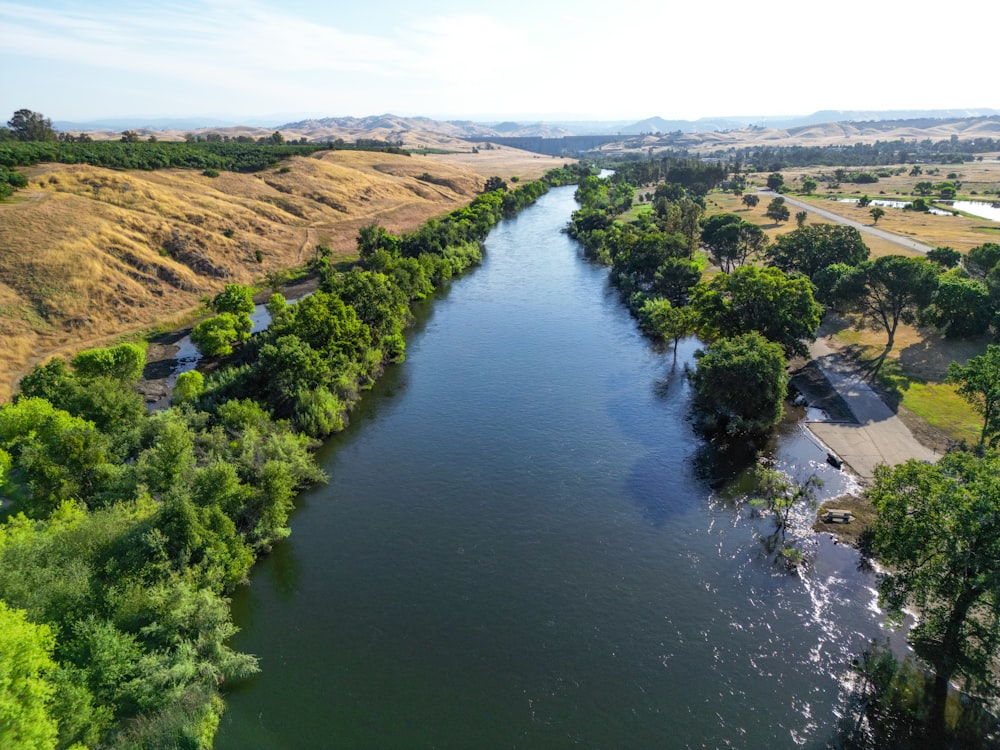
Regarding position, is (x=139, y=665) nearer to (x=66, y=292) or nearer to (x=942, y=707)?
(x=942, y=707)

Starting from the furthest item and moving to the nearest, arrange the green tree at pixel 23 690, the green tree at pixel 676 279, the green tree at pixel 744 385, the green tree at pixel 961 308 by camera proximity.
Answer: the green tree at pixel 676 279 < the green tree at pixel 961 308 < the green tree at pixel 744 385 < the green tree at pixel 23 690

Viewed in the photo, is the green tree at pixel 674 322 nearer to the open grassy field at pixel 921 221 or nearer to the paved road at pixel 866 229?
the open grassy field at pixel 921 221

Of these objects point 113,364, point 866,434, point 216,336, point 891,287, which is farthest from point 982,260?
point 113,364

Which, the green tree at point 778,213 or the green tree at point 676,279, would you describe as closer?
the green tree at point 676,279

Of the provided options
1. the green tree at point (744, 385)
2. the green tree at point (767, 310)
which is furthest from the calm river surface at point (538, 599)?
the green tree at point (767, 310)

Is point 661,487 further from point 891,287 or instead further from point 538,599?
point 891,287

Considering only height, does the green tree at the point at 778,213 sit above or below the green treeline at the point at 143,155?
below

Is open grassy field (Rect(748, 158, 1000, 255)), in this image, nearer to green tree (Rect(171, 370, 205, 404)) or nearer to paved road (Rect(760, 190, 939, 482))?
paved road (Rect(760, 190, 939, 482))
